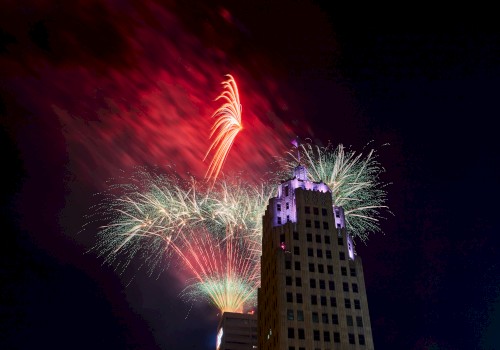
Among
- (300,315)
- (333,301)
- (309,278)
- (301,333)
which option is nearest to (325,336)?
(301,333)

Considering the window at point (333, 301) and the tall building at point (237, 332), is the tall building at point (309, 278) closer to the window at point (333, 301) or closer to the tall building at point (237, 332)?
the window at point (333, 301)

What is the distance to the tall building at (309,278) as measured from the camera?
289 ft

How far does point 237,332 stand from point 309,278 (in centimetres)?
9820

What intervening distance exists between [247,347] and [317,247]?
95.6m

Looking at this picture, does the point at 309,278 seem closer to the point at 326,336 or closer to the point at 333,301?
the point at 333,301

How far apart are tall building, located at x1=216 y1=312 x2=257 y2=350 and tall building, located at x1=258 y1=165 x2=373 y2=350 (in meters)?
82.9

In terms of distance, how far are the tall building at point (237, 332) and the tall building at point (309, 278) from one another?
272ft

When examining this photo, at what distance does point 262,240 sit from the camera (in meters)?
109

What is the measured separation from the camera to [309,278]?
9344 cm

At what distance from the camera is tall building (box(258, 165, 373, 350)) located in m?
88.1

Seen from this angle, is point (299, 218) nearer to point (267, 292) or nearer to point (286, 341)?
point (267, 292)

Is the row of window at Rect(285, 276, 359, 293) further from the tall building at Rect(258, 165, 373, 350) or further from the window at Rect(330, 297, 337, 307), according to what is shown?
the window at Rect(330, 297, 337, 307)

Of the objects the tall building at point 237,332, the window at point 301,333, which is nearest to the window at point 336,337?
the window at point 301,333

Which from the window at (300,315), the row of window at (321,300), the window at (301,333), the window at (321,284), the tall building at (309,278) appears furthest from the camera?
the window at (321,284)
